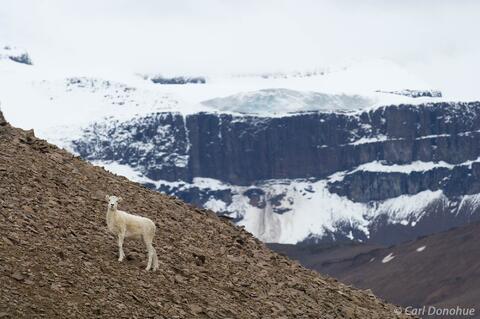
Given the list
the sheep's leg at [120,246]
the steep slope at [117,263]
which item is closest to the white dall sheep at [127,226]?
the sheep's leg at [120,246]

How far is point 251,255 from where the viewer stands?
3981 centimetres

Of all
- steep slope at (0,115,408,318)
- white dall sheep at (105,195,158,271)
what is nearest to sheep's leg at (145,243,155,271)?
white dall sheep at (105,195,158,271)

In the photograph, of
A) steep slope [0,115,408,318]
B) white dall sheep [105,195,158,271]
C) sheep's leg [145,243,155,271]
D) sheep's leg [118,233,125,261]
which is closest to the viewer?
steep slope [0,115,408,318]

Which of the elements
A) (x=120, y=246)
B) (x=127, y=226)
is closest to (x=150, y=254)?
(x=120, y=246)

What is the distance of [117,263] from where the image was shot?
112 ft

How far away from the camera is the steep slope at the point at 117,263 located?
3159cm

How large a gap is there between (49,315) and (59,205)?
7574 millimetres

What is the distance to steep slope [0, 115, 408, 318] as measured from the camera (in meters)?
31.6

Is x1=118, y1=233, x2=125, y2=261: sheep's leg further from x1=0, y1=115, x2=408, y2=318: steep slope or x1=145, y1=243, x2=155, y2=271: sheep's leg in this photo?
x1=145, y1=243, x2=155, y2=271: sheep's leg

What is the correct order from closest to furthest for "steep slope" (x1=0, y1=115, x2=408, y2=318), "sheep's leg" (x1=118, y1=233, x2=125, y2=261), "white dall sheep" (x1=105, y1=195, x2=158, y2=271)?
"steep slope" (x1=0, y1=115, x2=408, y2=318) < "sheep's leg" (x1=118, y1=233, x2=125, y2=261) < "white dall sheep" (x1=105, y1=195, x2=158, y2=271)

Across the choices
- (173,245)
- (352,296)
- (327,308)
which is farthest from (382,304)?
(173,245)

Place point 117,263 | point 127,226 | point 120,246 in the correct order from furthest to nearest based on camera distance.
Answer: point 127,226 → point 120,246 → point 117,263

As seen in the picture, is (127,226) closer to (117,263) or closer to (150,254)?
(150,254)

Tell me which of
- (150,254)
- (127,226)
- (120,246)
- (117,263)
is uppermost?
(127,226)
